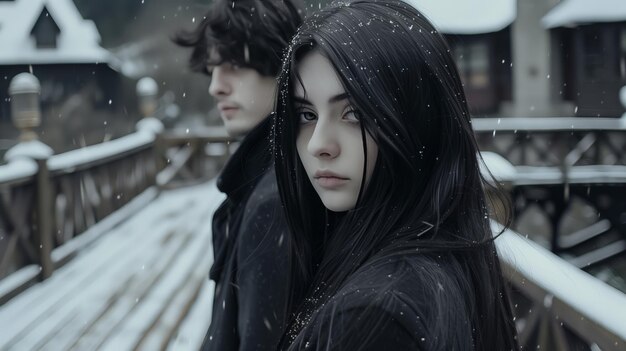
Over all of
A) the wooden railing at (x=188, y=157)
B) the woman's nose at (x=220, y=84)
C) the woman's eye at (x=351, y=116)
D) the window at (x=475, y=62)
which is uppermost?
the window at (x=475, y=62)

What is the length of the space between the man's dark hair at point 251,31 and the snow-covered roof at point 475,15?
25.1m

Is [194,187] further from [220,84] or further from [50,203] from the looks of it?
A: [220,84]

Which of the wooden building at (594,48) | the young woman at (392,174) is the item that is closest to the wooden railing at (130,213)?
the young woman at (392,174)

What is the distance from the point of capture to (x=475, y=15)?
91.1 feet

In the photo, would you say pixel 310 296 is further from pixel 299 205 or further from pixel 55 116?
pixel 55 116

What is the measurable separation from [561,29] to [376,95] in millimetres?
27447

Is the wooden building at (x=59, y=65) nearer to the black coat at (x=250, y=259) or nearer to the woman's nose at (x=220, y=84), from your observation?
the woman's nose at (x=220, y=84)

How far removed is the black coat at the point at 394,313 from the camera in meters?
0.85

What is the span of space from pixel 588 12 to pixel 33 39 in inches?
1024

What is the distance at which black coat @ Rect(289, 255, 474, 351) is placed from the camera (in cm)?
85

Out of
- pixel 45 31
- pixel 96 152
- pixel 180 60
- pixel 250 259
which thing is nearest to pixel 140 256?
pixel 96 152

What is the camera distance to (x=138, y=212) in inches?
425

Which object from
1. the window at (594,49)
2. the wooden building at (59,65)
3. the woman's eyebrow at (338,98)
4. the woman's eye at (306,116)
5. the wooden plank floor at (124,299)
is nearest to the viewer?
the woman's eyebrow at (338,98)

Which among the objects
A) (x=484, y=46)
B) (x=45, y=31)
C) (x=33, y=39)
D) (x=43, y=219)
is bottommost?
(x=43, y=219)
